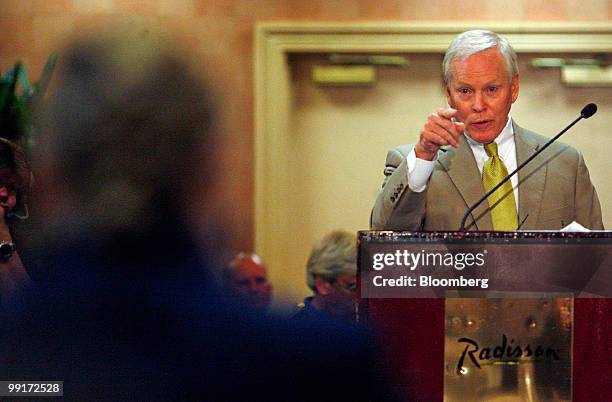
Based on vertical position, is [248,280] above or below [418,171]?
below

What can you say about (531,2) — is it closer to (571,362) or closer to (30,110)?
(30,110)

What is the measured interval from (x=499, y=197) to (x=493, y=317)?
0.51 meters

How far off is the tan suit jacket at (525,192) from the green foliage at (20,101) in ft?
8.13

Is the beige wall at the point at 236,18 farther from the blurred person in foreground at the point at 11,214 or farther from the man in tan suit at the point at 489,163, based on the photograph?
the man in tan suit at the point at 489,163

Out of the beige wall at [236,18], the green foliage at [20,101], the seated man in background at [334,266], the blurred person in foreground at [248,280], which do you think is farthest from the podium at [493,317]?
the beige wall at [236,18]

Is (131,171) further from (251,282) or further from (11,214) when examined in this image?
(11,214)

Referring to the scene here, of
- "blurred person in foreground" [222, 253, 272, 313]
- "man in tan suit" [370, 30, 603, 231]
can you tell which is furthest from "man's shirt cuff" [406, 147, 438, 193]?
"blurred person in foreground" [222, 253, 272, 313]

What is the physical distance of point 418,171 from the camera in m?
1.80

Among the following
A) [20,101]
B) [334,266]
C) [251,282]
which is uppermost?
[20,101]

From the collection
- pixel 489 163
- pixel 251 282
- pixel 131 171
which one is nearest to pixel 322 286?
pixel 251 282

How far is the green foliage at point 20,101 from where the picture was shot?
13.5ft

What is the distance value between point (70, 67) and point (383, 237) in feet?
10.3

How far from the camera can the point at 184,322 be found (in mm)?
1823

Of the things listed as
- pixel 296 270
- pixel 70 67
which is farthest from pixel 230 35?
pixel 296 270
